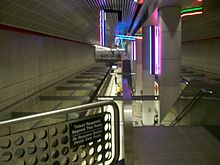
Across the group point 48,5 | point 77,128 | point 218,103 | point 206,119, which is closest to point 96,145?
point 77,128

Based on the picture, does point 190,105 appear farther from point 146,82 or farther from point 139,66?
point 139,66

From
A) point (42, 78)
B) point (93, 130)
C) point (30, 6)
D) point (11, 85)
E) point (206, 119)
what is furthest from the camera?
point (42, 78)

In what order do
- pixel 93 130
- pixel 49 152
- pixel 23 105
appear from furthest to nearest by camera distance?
pixel 23 105 < pixel 93 130 < pixel 49 152

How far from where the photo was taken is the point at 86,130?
2561mm

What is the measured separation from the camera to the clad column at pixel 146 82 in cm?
1631

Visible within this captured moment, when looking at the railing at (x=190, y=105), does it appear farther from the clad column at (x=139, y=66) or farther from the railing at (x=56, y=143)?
the clad column at (x=139, y=66)

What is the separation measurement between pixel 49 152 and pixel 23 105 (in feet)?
21.6

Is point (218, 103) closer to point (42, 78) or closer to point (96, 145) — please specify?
point (96, 145)

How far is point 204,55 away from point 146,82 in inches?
217

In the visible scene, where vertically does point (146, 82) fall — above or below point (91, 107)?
below

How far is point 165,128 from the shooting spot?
5727 millimetres

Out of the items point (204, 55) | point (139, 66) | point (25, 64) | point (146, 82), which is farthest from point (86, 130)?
point (139, 66)

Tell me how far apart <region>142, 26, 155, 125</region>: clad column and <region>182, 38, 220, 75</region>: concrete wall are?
427 cm

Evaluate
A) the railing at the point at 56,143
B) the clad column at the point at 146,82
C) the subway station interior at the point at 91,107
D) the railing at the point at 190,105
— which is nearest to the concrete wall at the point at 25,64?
the subway station interior at the point at 91,107
